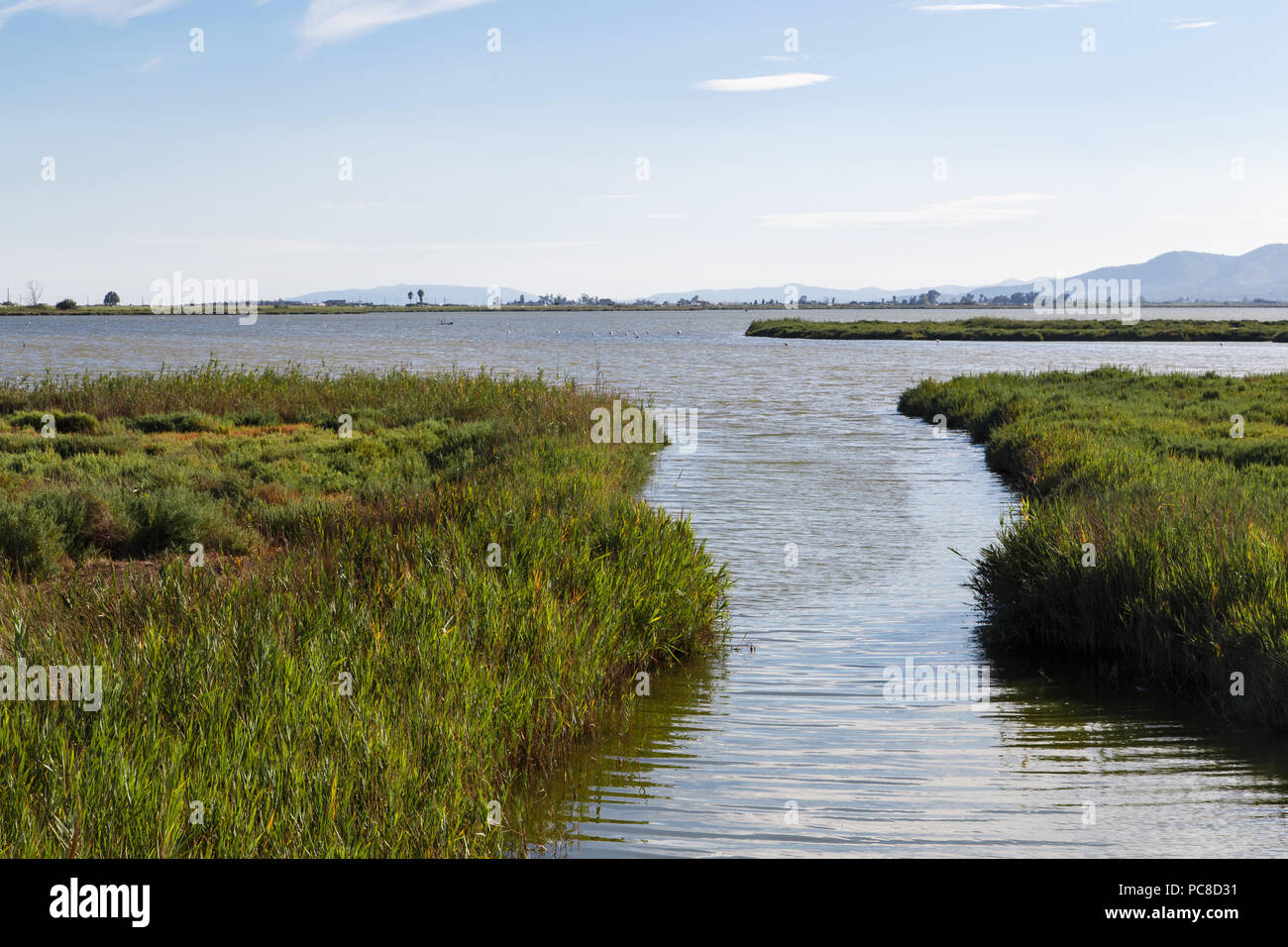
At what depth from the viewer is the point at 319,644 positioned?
772 centimetres

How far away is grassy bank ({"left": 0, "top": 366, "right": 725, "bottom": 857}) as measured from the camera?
18.3 ft

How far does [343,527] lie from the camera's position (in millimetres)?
12016

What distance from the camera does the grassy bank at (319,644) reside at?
559 centimetres

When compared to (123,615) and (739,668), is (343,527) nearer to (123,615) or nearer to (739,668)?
(123,615)
